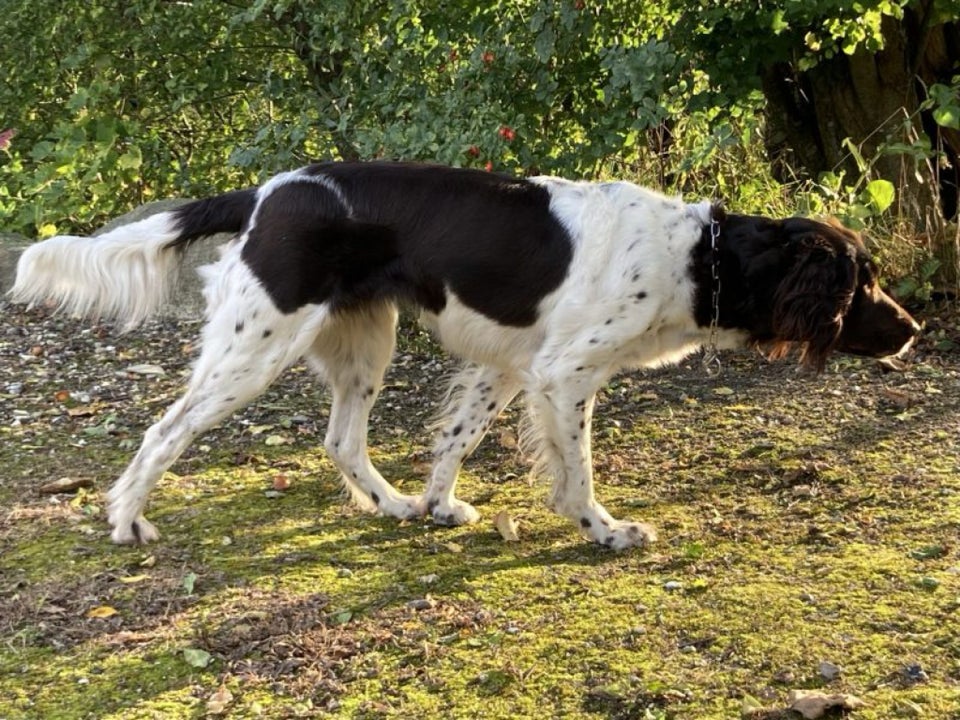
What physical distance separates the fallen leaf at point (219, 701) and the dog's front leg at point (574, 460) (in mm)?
1434

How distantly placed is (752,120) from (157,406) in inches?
145

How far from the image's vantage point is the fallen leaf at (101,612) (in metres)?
3.49

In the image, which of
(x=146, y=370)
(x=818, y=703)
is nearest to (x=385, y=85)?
(x=146, y=370)

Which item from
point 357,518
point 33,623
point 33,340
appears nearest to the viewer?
point 33,623

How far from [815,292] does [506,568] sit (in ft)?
4.54

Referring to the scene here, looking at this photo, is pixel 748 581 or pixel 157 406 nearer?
pixel 748 581

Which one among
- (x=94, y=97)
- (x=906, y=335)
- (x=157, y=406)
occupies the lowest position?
(x=157, y=406)

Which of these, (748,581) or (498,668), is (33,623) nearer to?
(498,668)

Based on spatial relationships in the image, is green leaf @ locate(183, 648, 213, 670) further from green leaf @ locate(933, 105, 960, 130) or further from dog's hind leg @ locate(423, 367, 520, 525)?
green leaf @ locate(933, 105, 960, 130)

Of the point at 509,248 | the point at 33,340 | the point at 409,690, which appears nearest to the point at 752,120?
the point at 509,248

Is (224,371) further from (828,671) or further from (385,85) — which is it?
(385,85)

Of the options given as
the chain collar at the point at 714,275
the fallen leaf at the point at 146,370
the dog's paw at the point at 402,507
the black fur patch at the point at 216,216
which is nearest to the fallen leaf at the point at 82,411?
the fallen leaf at the point at 146,370

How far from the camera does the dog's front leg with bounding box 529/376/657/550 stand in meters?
4.00

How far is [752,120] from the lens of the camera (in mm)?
6793
